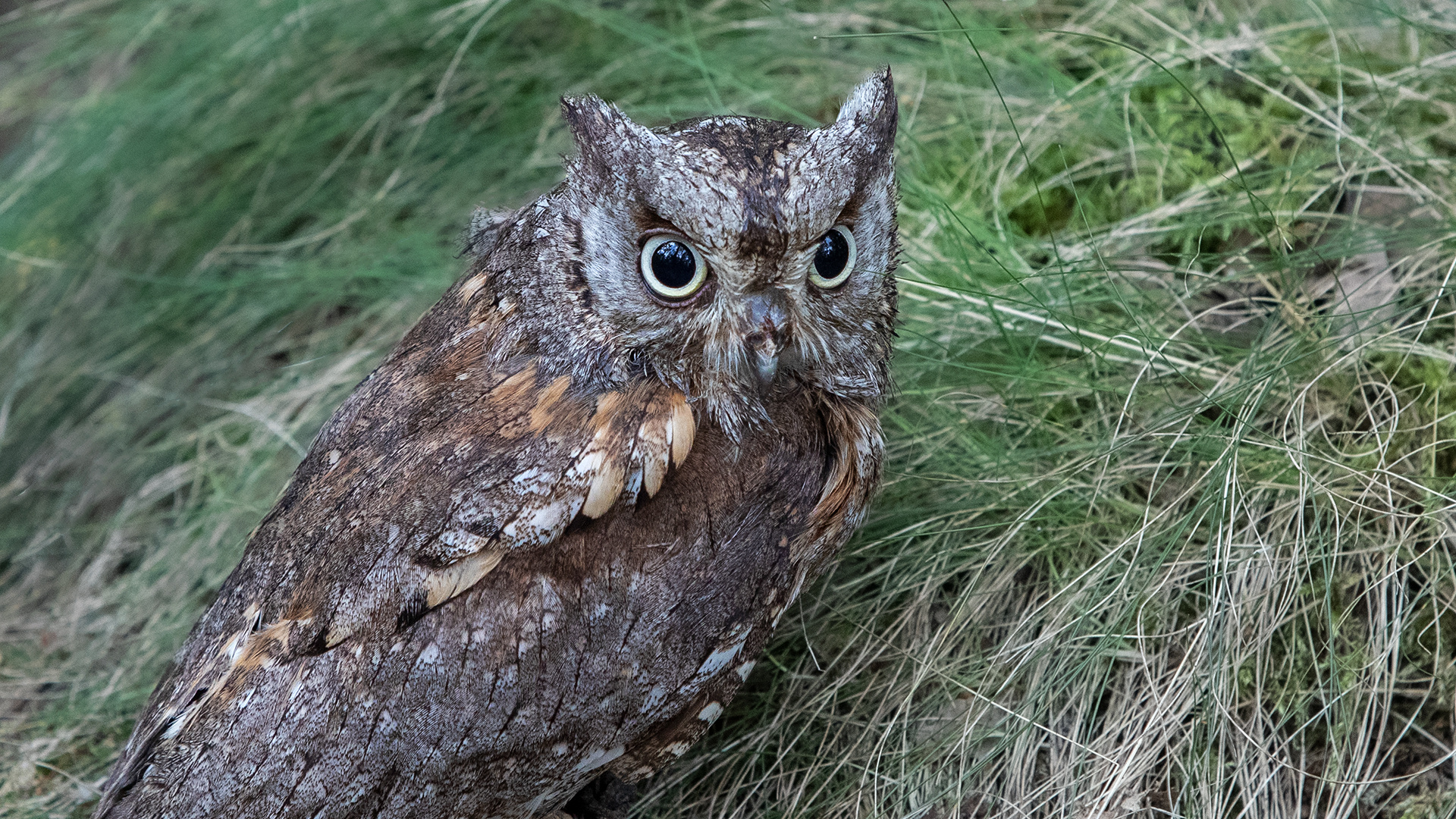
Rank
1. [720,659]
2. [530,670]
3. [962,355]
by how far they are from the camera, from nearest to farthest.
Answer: [530,670]
[720,659]
[962,355]

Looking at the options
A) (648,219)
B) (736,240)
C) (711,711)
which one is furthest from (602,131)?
(711,711)

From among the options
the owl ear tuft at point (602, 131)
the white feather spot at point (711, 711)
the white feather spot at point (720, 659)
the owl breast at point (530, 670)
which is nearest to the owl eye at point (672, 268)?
the owl ear tuft at point (602, 131)

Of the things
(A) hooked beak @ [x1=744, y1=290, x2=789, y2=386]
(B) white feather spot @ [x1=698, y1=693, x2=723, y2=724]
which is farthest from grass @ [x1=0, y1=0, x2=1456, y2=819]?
(A) hooked beak @ [x1=744, y1=290, x2=789, y2=386]

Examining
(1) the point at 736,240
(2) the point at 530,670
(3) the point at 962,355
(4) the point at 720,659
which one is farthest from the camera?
(3) the point at 962,355

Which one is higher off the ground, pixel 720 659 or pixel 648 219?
pixel 648 219

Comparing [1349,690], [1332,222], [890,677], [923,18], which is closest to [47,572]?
[890,677]

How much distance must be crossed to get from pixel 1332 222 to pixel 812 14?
156cm

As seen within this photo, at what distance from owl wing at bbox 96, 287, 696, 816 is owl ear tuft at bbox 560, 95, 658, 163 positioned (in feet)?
1.20

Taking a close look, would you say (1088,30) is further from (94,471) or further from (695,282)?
(94,471)

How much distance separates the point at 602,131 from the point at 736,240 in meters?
0.32

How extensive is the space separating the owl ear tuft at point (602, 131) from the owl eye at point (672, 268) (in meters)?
0.15

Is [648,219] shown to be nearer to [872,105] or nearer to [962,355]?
[872,105]

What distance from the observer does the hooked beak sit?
1.56m

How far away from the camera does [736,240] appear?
149cm
